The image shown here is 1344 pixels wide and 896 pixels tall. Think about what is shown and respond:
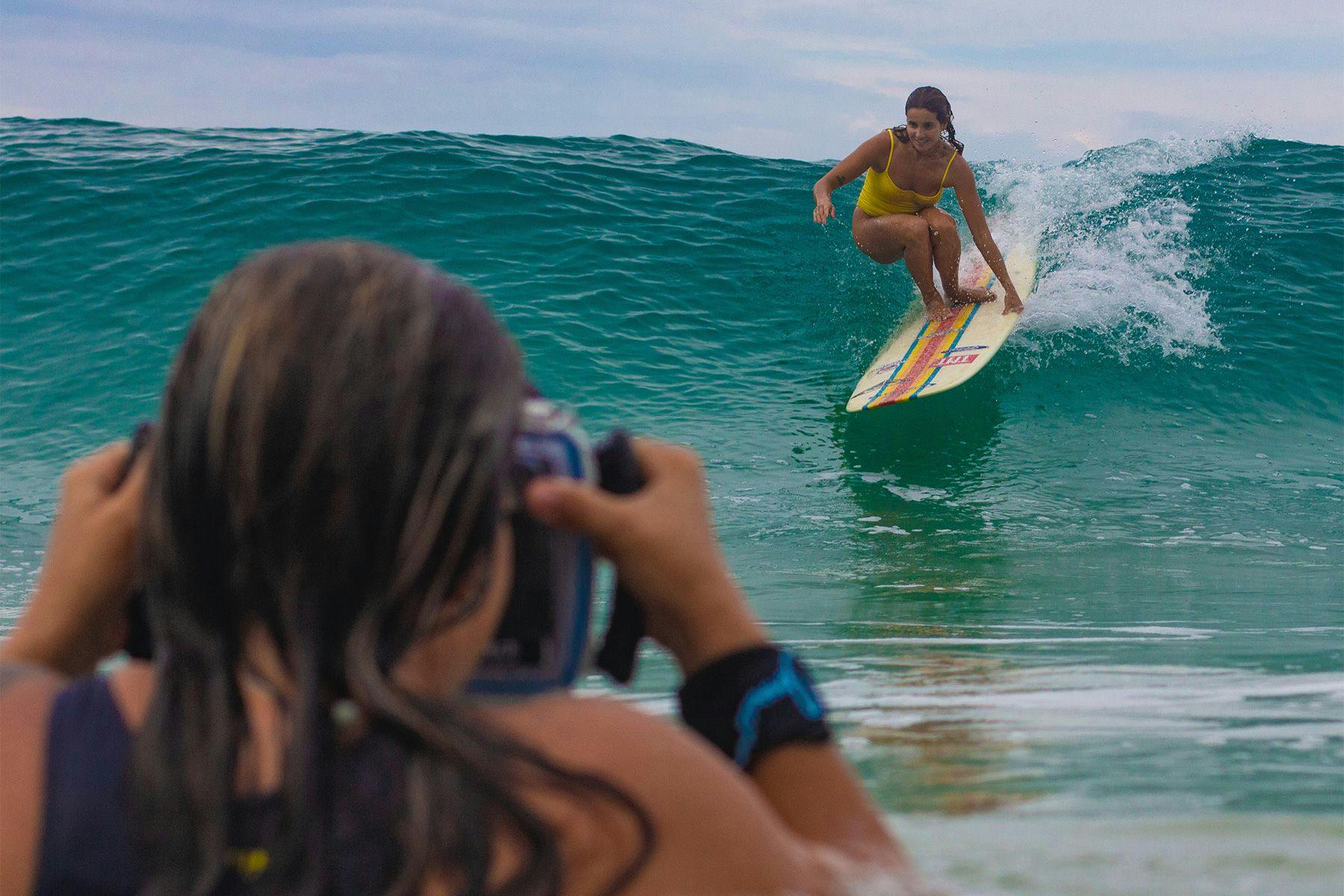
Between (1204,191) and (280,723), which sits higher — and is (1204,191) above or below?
above

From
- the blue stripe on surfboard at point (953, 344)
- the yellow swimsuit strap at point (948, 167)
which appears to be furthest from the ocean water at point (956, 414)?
the yellow swimsuit strap at point (948, 167)

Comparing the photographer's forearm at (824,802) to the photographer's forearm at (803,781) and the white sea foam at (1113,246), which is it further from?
the white sea foam at (1113,246)

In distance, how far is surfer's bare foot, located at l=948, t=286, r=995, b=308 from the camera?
8.24 metres

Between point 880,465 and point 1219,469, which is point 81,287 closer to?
point 880,465

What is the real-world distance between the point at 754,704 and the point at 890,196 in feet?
24.1

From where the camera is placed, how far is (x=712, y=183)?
40.3 feet

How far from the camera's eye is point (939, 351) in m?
7.69

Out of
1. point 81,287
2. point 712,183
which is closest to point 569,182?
point 712,183

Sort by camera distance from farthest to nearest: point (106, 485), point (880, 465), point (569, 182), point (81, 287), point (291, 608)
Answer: point (569, 182) → point (81, 287) → point (880, 465) → point (106, 485) → point (291, 608)

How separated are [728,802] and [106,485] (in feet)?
2.02

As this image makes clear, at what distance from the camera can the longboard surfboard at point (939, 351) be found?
23.9 feet

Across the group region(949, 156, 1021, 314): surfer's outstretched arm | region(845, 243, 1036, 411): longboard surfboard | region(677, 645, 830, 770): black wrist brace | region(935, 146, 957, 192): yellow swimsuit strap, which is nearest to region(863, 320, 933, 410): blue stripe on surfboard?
region(845, 243, 1036, 411): longboard surfboard

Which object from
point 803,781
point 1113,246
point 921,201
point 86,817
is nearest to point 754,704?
point 803,781

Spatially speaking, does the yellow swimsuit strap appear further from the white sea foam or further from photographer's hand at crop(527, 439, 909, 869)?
photographer's hand at crop(527, 439, 909, 869)
